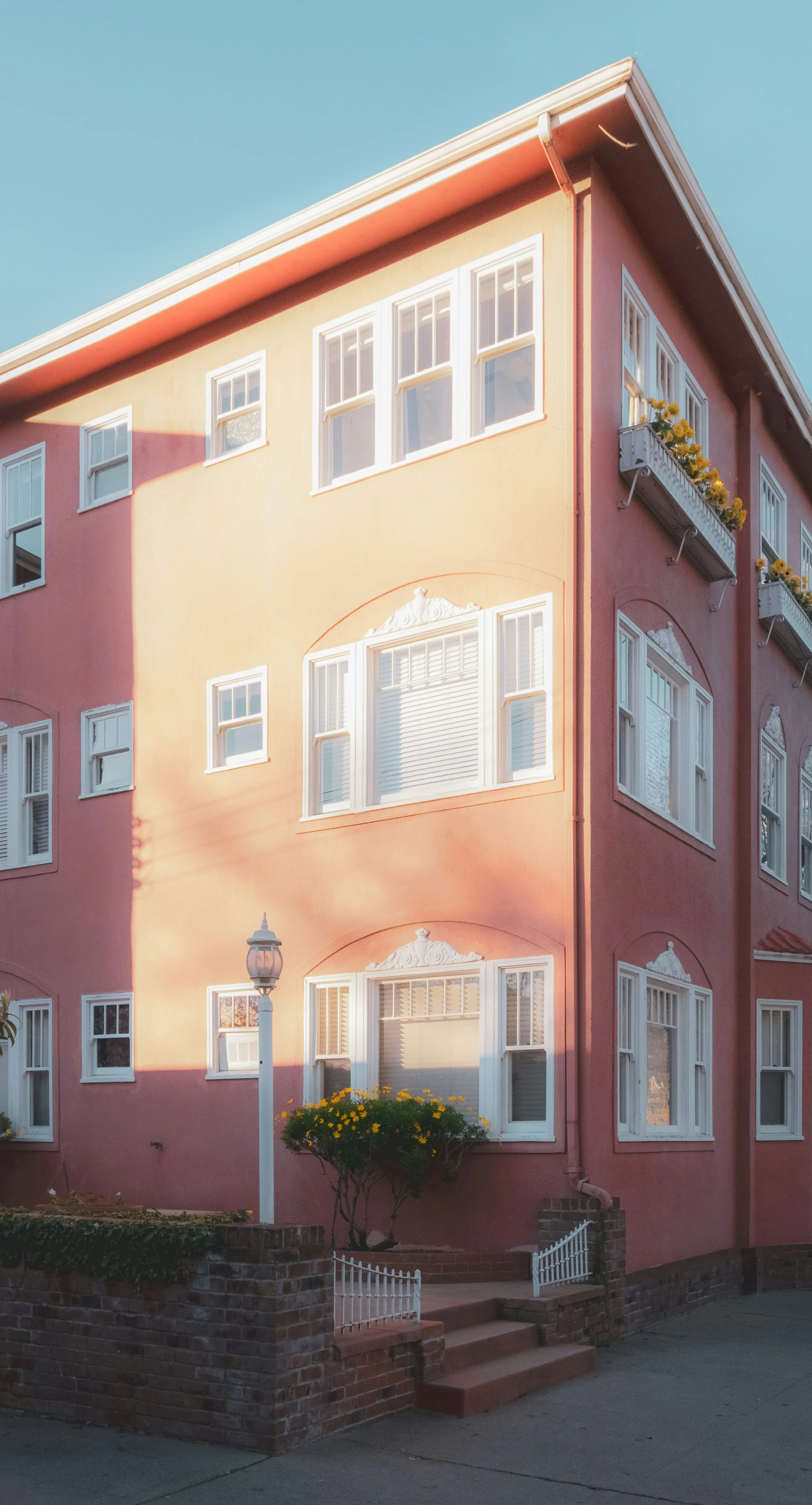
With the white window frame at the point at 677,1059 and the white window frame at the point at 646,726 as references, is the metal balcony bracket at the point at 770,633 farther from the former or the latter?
the white window frame at the point at 677,1059

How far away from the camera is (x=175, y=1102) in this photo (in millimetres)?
14695

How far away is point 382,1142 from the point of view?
11781 mm

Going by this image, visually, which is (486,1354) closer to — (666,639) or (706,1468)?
(706,1468)

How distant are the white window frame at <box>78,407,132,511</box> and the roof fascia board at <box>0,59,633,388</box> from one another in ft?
2.71

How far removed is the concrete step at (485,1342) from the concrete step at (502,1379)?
42 mm

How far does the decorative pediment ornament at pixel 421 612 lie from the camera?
13.4m

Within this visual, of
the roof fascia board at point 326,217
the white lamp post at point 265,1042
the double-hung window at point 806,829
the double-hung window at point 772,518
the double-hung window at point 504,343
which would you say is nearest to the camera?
the white lamp post at point 265,1042

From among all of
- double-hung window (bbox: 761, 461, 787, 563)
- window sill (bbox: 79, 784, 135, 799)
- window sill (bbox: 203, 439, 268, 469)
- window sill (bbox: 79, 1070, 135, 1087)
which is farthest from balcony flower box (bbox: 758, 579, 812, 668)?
window sill (bbox: 79, 1070, 135, 1087)

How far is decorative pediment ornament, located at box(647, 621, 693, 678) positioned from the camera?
14219 mm

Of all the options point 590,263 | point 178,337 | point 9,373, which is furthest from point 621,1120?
point 9,373

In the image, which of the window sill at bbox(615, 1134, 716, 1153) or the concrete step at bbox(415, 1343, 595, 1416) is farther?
the window sill at bbox(615, 1134, 716, 1153)

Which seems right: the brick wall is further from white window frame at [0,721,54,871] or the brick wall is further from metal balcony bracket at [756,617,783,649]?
metal balcony bracket at [756,617,783,649]

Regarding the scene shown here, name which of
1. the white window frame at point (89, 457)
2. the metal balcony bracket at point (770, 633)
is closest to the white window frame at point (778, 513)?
the metal balcony bracket at point (770, 633)

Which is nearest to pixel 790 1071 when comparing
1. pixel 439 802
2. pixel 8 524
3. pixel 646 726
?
pixel 646 726
